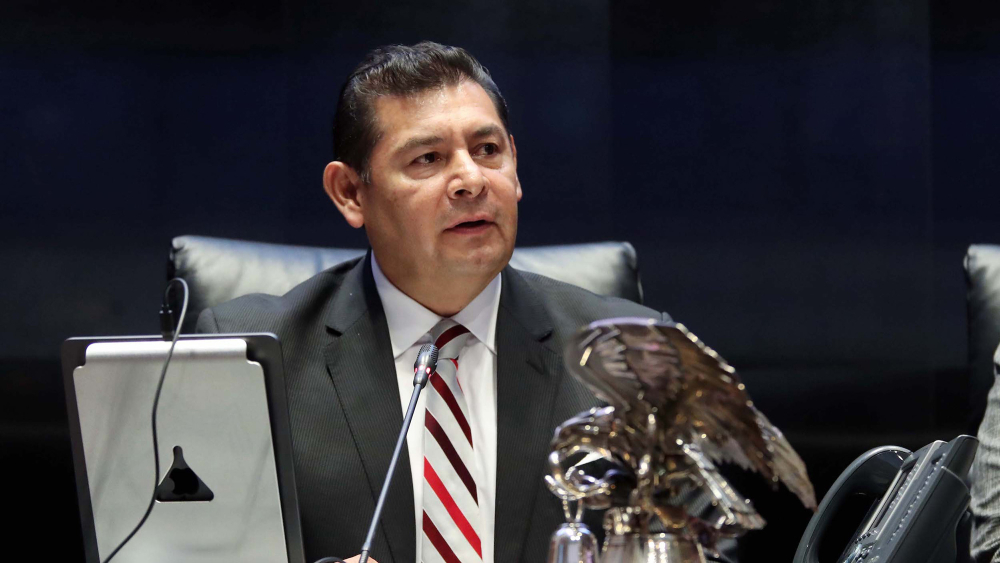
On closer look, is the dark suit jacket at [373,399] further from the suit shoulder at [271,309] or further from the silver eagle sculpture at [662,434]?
the silver eagle sculpture at [662,434]

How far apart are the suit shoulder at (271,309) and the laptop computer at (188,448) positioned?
55cm

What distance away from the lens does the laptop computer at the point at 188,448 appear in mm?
1084

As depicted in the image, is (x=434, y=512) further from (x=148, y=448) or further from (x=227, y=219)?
(x=227, y=219)

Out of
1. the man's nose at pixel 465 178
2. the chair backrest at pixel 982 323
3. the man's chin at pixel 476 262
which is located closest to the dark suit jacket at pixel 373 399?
the man's chin at pixel 476 262

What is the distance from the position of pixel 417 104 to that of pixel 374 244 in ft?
0.86

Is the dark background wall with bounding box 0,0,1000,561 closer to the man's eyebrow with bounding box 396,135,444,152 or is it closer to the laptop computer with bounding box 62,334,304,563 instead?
the man's eyebrow with bounding box 396,135,444,152

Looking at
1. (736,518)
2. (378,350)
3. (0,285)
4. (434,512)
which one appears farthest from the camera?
(0,285)

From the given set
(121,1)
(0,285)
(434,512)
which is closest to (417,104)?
(434,512)

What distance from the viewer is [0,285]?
2514 millimetres

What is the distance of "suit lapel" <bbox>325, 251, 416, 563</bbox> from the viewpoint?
1.54 m

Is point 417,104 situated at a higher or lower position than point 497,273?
higher

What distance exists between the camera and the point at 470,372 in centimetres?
171

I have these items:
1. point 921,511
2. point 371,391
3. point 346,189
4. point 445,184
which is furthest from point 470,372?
point 921,511

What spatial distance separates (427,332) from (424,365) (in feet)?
1.78
